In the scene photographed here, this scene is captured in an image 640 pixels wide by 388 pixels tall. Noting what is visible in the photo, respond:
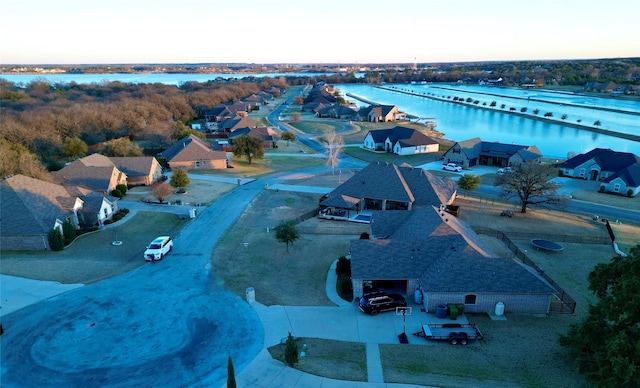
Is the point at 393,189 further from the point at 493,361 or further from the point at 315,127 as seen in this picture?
the point at 315,127

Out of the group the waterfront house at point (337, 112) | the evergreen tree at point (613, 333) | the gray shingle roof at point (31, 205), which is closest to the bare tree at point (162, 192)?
the gray shingle roof at point (31, 205)

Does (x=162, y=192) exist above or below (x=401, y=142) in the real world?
below

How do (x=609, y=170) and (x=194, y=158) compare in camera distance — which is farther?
(x=194, y=158)

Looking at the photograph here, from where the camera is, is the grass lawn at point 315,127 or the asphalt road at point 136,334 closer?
the asphalt road at point 136,334

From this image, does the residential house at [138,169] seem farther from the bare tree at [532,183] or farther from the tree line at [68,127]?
the bare tree at [532,183]

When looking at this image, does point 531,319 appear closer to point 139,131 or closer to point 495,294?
point 495,294

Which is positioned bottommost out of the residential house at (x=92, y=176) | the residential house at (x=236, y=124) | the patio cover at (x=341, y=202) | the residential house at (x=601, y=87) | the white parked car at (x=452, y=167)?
the white parked car at (x=452, y=167)

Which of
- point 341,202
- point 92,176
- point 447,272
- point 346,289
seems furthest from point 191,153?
point 447,272
